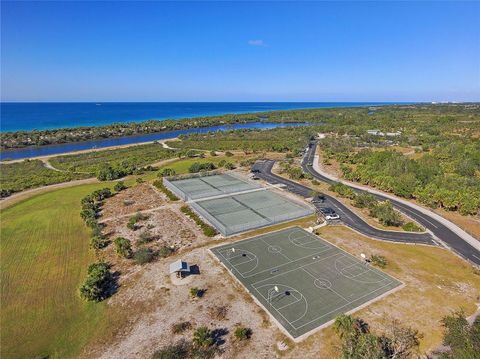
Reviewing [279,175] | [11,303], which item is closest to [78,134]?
[279,175]

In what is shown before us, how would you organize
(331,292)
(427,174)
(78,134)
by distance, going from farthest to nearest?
(78,134) → (427,174) → (331,292)

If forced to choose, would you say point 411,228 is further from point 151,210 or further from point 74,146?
point 74,146

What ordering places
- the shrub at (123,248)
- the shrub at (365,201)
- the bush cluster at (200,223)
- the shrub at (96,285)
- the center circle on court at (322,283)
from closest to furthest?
1. the shrub at (96,285)
2. the center circle on court at (322,283)
3. the shrub at (123,248)
4. the bush cluster at (200,223)
5. the shrub at (365,201)

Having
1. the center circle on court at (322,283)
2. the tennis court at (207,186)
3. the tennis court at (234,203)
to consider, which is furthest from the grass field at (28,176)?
the center circle on court at (322,283)

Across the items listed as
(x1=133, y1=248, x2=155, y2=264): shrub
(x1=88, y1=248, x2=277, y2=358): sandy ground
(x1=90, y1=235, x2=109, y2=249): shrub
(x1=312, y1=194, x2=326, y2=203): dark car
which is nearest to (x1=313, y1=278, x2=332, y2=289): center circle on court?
(x1=88, y1=248, x2=277, y2=358): sandy ground

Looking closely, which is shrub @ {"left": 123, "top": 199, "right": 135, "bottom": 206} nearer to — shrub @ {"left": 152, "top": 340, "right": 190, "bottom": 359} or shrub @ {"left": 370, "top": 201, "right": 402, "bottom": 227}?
shrub @ {"left": 152, "top": 340, "right": 190, "bottom": 359}

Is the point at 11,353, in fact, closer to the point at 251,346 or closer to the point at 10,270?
the point at 10,270

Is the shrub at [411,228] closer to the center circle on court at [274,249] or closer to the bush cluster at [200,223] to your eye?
the center circle on court at [274,249]
